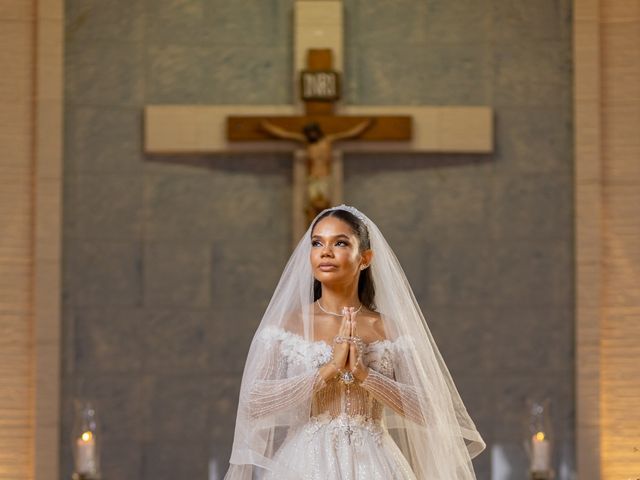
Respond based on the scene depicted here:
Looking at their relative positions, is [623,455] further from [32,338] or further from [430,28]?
[32,338]

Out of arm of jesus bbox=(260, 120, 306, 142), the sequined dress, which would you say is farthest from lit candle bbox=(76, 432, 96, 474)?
the sequined dress

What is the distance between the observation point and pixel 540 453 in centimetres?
698

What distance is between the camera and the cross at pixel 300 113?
26.2 ft

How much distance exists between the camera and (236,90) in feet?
26.6

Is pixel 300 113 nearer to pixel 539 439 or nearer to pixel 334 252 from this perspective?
pixel 539 439

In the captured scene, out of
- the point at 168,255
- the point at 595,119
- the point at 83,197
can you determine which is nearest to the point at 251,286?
the point at 168,255

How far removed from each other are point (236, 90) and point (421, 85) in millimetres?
1108

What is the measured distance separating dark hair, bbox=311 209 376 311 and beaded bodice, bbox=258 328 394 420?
23 centimetres

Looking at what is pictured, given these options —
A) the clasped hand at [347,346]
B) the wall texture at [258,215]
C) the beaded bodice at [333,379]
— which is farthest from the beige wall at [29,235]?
the clasped hand at [347,346]

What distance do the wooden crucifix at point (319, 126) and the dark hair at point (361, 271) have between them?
299 cm

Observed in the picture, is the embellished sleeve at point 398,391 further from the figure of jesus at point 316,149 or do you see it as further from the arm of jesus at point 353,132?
the arm of jesus at point 353,132

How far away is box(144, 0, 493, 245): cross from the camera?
26.2ft

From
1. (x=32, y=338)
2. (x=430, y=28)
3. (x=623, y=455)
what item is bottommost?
(x=623, y=455)

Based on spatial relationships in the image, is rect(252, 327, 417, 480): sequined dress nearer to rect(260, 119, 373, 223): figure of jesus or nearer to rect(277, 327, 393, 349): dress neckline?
rect(277, 327, 393, 349): dress neckline
